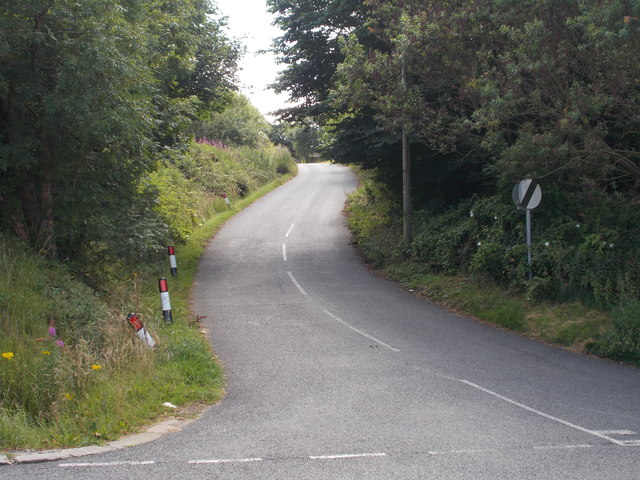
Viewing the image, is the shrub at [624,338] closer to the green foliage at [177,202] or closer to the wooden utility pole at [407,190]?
the wooden utility pole at [407,190]

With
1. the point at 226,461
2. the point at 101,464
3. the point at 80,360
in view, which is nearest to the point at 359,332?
the point at 80,360

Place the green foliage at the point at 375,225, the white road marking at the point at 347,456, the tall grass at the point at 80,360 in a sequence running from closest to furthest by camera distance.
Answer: the white road marking at the point at 347,456
the tall grass at the point at 80,360
the green foliage at the point at 375,225

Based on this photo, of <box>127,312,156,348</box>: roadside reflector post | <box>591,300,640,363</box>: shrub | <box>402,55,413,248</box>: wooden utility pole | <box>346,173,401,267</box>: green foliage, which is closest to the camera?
<box>127,312,156,348</box>: roadside reflector post

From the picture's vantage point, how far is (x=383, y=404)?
7590 mm

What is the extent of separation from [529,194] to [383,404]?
766cm

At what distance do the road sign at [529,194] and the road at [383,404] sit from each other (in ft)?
8.95

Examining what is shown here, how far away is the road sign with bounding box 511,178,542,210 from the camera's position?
1365 centimetres

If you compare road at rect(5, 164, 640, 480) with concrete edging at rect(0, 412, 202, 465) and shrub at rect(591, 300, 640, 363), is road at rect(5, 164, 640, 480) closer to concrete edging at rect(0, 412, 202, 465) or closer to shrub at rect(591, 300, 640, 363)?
concrete edging at rect(0, 412, 202, 465)

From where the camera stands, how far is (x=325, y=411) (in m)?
7.32

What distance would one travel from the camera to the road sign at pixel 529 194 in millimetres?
13648

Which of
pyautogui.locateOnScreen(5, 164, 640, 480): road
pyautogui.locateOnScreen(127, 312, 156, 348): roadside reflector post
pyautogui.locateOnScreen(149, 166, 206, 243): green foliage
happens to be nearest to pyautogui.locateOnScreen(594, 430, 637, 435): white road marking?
pyautogui.locateOnScreen(5, 164, 640, 480): road

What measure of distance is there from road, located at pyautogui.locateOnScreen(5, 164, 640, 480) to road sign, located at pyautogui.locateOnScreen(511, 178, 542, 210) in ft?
8.95

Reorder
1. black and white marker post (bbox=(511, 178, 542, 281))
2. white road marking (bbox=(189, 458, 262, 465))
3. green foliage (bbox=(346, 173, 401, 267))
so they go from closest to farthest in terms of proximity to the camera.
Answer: white road marking (bbox=(189, 458, 262, 465)), black and white marker post (bbox=(511, 178, 542, 281)), green foliage (bbox=(346, 173, 401, 267))

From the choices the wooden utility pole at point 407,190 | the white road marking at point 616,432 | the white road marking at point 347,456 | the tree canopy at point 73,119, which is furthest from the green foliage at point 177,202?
the white road marking at point 616,432
